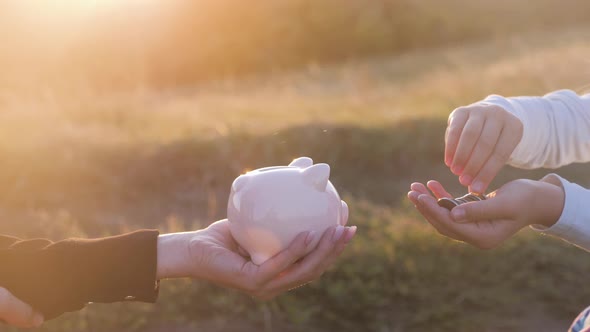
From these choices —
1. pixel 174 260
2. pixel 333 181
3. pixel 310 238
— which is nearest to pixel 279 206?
pixel 310 238

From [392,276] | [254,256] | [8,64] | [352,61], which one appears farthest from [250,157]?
[352,61]

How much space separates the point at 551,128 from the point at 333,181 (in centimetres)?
287

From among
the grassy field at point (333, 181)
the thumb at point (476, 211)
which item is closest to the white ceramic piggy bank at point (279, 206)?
the thumb at point (476, 211)

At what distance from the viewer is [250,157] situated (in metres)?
5.17

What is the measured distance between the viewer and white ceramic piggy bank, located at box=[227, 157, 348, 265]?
194 centimetres

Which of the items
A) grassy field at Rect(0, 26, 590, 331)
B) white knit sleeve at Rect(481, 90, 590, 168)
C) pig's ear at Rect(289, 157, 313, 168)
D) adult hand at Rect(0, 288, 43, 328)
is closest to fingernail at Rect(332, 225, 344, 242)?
pig's ear at Rect(289, 157, 313, 168)

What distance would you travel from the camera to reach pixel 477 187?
81.4 inches

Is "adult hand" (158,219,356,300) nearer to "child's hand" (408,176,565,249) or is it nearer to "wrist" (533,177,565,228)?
"child's hand" (408,176,565,249)

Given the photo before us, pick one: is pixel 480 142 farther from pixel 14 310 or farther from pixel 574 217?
pixel 14 310

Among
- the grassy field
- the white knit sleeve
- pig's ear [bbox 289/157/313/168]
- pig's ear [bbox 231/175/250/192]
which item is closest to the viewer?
pig's ear [bbox 231/175/250/192]

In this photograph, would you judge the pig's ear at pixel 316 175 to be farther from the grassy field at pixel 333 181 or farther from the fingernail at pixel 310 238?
the grassy field at pixel 333 181

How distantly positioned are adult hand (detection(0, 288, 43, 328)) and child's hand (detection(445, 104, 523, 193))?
55.6 inches

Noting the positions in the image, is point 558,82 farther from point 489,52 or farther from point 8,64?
point 8,64

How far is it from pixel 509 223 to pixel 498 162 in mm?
215
